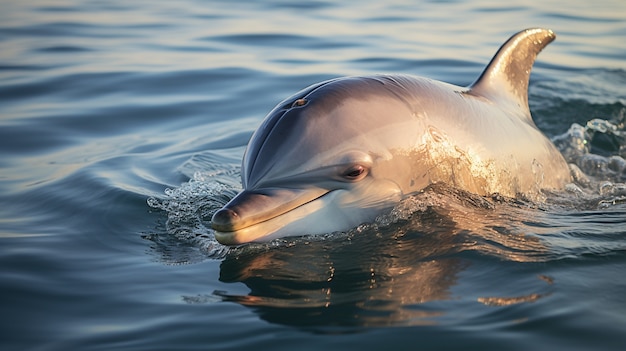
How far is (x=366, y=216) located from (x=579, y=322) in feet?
5.40

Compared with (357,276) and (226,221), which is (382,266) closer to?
(357,276)

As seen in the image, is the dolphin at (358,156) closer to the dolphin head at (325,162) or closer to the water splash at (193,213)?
the dolphin head at (325,162)

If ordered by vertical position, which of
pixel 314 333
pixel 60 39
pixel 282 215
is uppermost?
pixel 60 39

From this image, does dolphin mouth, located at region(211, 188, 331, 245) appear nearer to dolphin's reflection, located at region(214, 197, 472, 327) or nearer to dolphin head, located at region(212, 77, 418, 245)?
dolphin head, located at region(212, 77, 418, 245)

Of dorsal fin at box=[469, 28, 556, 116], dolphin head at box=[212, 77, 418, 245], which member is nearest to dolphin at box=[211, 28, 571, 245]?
dolphin head at box=[212, 77, 418, 245]

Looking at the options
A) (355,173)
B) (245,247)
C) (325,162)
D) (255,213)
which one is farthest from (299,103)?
(245,247)

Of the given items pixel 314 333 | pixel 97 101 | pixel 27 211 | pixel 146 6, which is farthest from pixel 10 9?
pixel 314 333

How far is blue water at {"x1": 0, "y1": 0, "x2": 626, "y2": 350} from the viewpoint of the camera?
4.10 m

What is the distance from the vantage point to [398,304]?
4309 millimetres

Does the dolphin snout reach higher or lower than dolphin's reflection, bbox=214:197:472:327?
higher

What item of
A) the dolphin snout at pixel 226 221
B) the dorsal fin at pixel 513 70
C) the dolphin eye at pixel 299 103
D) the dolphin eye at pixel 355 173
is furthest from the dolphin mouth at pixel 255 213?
the dorsal fin at pixel 513 70

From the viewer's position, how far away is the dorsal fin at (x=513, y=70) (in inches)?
265

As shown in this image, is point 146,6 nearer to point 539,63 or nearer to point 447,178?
point 539,63

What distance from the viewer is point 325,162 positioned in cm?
507
